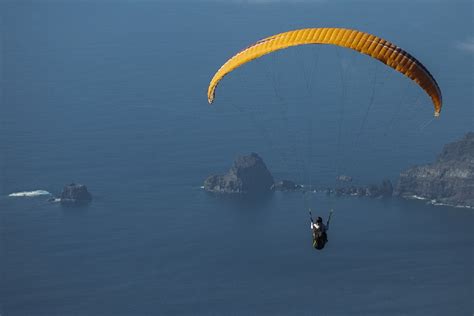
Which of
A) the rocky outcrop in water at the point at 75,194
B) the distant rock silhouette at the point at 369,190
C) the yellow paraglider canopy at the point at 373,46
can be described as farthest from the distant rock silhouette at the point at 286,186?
the yellow paraglider canopy at the point at 373,46

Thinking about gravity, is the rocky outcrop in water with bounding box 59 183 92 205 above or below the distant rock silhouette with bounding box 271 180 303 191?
below

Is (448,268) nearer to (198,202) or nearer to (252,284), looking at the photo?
(252,284)

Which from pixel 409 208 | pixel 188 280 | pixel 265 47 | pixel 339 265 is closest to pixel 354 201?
pixel 409 208

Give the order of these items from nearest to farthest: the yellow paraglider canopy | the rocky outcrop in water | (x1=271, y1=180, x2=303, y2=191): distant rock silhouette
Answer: the yellow paraglider canopy < the rocky outcrop in water < (x1=271, y1=180, x2=303, y2=191): distant rock silhouette

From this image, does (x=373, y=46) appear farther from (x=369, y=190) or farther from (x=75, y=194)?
(x=75, y=194)

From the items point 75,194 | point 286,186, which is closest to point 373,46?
point 286,186

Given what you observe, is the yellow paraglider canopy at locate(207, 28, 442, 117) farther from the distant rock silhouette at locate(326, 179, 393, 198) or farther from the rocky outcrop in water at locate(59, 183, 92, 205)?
the rocky outcrop in water at locate(59, 183, 92, 205)

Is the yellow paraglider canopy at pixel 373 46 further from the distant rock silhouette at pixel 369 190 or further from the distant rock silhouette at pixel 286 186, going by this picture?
the distant rock silhouette at pixel 286 186

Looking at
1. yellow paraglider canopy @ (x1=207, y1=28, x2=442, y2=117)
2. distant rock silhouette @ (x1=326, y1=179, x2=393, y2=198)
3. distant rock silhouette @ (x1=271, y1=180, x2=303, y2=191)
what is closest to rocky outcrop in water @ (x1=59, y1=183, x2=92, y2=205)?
distant rock silhouette @ (x1=271, y1=180, x2=303, y2=191)

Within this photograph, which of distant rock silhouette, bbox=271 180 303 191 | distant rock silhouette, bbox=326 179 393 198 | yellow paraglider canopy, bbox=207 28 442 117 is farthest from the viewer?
distant rock silhouette, bbox=271 180 303 191
